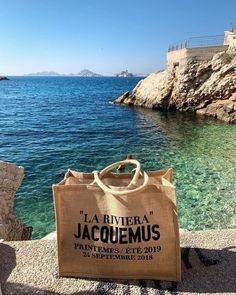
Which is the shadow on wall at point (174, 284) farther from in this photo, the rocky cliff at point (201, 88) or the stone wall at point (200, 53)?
the stone wall at point (200, 53)

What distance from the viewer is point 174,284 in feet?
12.9

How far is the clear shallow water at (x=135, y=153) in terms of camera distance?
11242 mm

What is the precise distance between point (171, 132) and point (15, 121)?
17666mm

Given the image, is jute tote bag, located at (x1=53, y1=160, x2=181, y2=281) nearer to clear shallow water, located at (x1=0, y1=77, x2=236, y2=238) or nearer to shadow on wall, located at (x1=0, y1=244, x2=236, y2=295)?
shadow on wall, located at (x1=0, y1=244, x2=236, y2=295)

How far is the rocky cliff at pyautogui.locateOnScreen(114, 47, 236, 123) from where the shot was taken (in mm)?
33781

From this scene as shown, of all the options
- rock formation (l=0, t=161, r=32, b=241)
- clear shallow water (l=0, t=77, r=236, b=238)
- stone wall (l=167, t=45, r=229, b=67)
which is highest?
stone wall (l=167, t=45, r=229, b=67)

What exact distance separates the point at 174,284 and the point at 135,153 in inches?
628

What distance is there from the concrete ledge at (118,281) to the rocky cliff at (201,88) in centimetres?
2679

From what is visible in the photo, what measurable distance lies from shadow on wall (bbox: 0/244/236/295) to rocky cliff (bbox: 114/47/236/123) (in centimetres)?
2706

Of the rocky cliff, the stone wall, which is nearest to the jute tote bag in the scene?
the rocky cliff

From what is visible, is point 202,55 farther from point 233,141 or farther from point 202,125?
point 233,141

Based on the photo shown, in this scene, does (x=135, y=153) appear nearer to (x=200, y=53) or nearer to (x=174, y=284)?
(x=174, y=284)

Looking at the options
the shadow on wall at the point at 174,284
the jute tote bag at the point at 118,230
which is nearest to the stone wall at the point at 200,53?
the shadow on wall at the point at 174,284

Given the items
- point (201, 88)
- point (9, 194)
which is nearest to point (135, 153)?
point (9, 194)
